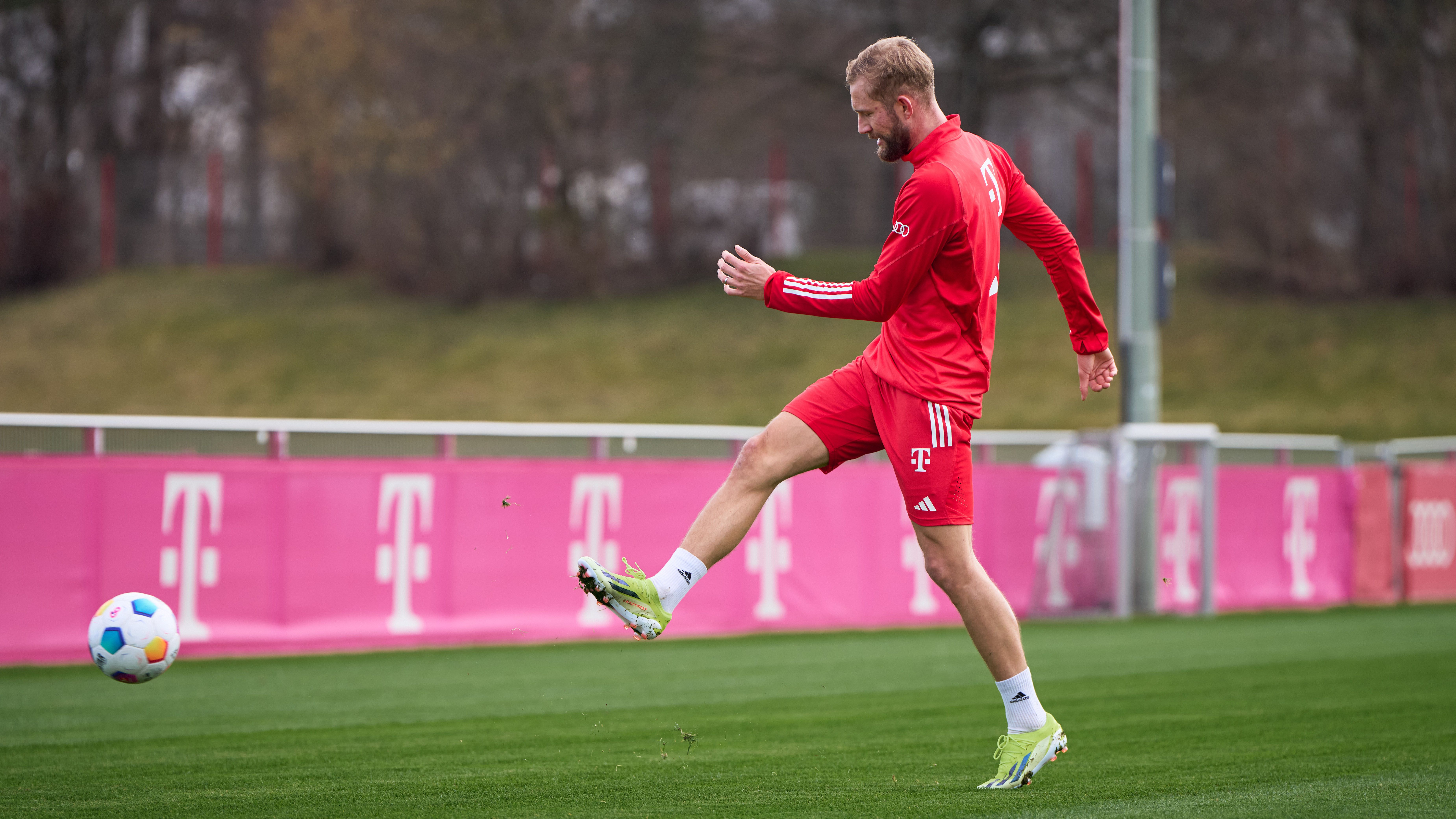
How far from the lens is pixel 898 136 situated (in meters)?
4.98

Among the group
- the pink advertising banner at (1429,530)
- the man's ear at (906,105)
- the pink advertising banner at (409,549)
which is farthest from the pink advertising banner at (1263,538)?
the man's ear at (906,105)

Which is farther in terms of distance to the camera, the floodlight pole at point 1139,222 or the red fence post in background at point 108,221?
the red fence post in background at point 108,221

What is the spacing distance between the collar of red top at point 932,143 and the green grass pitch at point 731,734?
6.72 feet

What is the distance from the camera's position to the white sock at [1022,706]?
4988mm

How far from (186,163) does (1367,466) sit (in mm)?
24354

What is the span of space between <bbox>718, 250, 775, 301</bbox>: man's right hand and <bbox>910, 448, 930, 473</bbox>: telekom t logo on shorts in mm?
699

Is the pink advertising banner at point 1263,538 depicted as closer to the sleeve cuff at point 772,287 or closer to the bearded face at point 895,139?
the bearded face at point 895,139

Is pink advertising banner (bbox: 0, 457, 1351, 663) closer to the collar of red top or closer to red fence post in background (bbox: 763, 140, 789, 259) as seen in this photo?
the collar of red top

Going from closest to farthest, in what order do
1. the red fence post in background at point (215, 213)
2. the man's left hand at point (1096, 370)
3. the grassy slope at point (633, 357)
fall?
the man's left hand at point (1096, 370)
the grassy slope at point (633, 357)
the red fence post in background at point (215, 213)

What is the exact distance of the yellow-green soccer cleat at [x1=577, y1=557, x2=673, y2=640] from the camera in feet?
15.7

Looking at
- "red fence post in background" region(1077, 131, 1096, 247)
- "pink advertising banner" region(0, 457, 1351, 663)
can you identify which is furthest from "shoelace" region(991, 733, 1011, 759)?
"red fence post in background" region(1077, 131, 1096, 247)

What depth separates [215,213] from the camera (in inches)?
1230

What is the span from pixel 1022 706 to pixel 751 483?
3.77 ft

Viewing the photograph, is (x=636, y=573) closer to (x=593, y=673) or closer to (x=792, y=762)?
(x=792, y=762)
